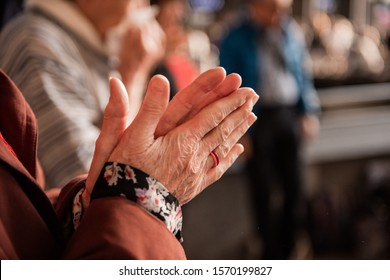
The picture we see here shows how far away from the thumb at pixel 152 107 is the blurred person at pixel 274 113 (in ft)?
6.35

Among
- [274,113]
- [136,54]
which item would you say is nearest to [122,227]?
[136,54]

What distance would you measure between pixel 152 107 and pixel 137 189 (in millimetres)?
82

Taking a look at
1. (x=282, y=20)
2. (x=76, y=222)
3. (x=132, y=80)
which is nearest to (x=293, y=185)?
(x=282, y=20)

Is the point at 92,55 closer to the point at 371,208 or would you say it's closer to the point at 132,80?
the point at 132,80

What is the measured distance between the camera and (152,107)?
68 cm

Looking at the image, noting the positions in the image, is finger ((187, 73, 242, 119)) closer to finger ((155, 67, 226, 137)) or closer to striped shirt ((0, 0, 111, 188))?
finger ((155, 67, 226, 137))

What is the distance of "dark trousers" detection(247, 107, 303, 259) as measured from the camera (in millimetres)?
2753

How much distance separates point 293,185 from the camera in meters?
2.91

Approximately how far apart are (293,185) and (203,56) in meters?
1.10

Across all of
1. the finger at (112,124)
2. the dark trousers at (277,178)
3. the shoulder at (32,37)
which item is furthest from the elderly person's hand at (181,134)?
the dark trousers at (277,178)

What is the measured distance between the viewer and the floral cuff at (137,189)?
2.19 ft

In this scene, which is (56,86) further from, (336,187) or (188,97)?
(336,187)

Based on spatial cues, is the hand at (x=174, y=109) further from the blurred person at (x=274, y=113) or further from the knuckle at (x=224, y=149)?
the blurred person at (x=274, y=113)

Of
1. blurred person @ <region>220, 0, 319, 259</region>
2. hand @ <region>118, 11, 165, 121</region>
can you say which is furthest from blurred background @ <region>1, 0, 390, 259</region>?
hand @ <region>118, 11, 165, 121</region>
